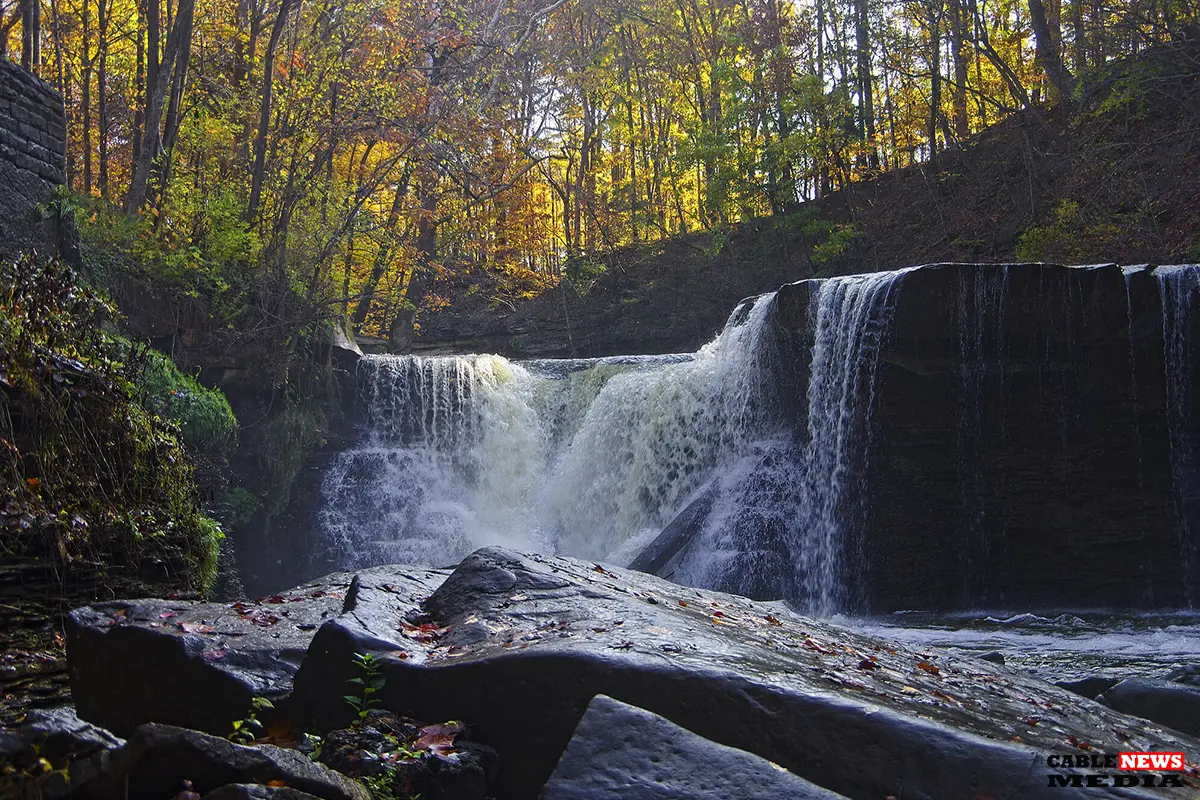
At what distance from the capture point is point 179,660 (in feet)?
12.4

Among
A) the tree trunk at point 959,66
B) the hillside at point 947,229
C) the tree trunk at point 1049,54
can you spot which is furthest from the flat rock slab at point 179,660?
the tree trunk at point 959,66

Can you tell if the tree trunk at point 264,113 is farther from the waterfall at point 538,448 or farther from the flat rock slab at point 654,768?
the flat rock slab at point 654,768

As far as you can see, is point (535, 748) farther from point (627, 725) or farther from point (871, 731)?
point (871, 731)

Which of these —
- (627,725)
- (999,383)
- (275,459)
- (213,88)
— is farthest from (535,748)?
(213,88)

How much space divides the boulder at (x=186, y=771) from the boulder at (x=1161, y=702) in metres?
4.04

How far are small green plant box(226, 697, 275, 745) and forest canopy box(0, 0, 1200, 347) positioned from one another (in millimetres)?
8155

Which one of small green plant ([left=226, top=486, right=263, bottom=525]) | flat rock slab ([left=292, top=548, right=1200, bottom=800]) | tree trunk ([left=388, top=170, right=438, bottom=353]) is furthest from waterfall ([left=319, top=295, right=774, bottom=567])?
flat rock slab ([left=292, top=548, right=1200, bottom=800])

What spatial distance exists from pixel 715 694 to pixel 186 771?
1.58 m

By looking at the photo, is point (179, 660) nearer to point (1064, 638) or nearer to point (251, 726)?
point (251, 726)

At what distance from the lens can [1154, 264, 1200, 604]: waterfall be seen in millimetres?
9648

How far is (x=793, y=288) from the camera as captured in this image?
11.8m

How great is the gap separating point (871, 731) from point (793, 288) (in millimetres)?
9315

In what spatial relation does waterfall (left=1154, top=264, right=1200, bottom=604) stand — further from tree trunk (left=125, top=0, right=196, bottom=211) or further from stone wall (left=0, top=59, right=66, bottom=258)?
tree trunk (left=125, top=0, right=196, bottom=211)

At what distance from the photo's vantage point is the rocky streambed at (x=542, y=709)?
8.80 feet
